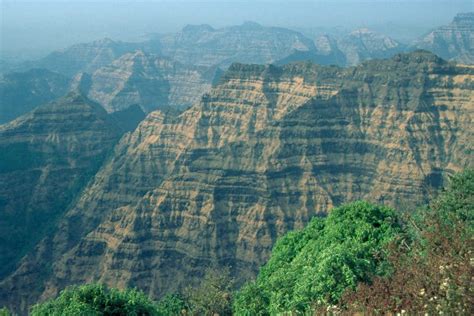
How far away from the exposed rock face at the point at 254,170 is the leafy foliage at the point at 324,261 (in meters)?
47.9

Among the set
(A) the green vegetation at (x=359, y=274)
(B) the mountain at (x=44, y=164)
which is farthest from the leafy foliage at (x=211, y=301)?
(B) the mountain at (x=44, y=164)

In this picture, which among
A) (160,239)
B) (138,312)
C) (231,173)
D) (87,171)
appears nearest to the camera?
(138,312)

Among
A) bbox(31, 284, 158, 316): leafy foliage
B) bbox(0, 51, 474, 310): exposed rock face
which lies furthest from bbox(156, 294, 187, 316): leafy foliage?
bbox(0, 51, 474, 310): exposed rock face

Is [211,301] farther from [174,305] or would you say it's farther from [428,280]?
[428,280]

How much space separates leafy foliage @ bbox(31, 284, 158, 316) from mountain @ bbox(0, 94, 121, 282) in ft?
261

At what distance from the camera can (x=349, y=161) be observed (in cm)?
10469

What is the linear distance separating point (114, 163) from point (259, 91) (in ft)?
111

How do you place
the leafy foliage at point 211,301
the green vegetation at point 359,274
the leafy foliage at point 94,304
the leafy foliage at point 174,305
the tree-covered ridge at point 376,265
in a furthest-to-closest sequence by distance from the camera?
1. the leafy foliage at point 174,305
2. the leafy foliage at point 211,301
3. the leafy foliage at point 94,304
4. the green vegetation at point 359,274
5. the tree-covered ridge at point 376,265

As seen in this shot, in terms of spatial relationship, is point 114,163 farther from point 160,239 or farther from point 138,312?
point 138,312

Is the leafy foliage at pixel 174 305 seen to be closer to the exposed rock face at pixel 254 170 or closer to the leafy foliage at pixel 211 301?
the leafy foliage at pixel 211 301

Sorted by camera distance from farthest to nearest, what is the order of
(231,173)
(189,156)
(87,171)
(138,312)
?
(87,171) → (189,156) → (231,173) → (138,312)

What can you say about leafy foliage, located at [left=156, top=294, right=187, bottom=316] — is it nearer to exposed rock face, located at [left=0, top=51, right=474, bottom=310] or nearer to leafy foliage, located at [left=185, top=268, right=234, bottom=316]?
leafy foliage, located at [left=185, top=268, right=234, bottom=316]

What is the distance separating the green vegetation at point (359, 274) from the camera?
21.8 m

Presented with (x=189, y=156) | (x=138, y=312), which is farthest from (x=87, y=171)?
(x=138, y=312)
